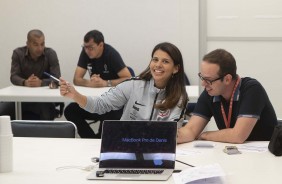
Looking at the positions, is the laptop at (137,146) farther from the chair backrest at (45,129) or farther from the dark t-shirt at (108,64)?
the dark t-shirt at (108,64)

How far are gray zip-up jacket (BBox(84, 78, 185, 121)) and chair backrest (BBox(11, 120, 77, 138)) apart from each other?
0.27 m

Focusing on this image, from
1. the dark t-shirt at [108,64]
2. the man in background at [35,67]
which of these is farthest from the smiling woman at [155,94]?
the man in background at [35,67]

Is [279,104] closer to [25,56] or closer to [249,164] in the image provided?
[249,164]

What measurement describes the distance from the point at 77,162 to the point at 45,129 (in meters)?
0.82

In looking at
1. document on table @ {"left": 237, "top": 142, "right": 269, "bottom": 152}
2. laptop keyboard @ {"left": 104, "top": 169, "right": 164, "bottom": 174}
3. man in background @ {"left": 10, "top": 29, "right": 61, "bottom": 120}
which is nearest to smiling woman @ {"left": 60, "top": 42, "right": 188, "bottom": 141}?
document on table @ {"left": 237, "top": 142, "right": 269, "bottom": 152}

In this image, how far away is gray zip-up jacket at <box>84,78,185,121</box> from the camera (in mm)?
3412

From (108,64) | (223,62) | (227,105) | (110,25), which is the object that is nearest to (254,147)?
(227,105)

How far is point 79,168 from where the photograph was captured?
2486mm

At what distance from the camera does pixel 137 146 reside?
8.14 ft

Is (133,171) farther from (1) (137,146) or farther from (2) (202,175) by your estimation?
(2) (202,175)

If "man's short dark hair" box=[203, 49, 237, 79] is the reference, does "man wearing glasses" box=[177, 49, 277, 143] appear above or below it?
below

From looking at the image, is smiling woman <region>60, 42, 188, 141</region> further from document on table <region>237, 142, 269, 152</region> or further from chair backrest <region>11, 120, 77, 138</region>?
document on table <region>237, 142, 269, 152</region>

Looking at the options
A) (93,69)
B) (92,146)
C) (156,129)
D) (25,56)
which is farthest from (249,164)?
(25,56)

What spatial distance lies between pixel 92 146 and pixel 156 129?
24.4 inches
